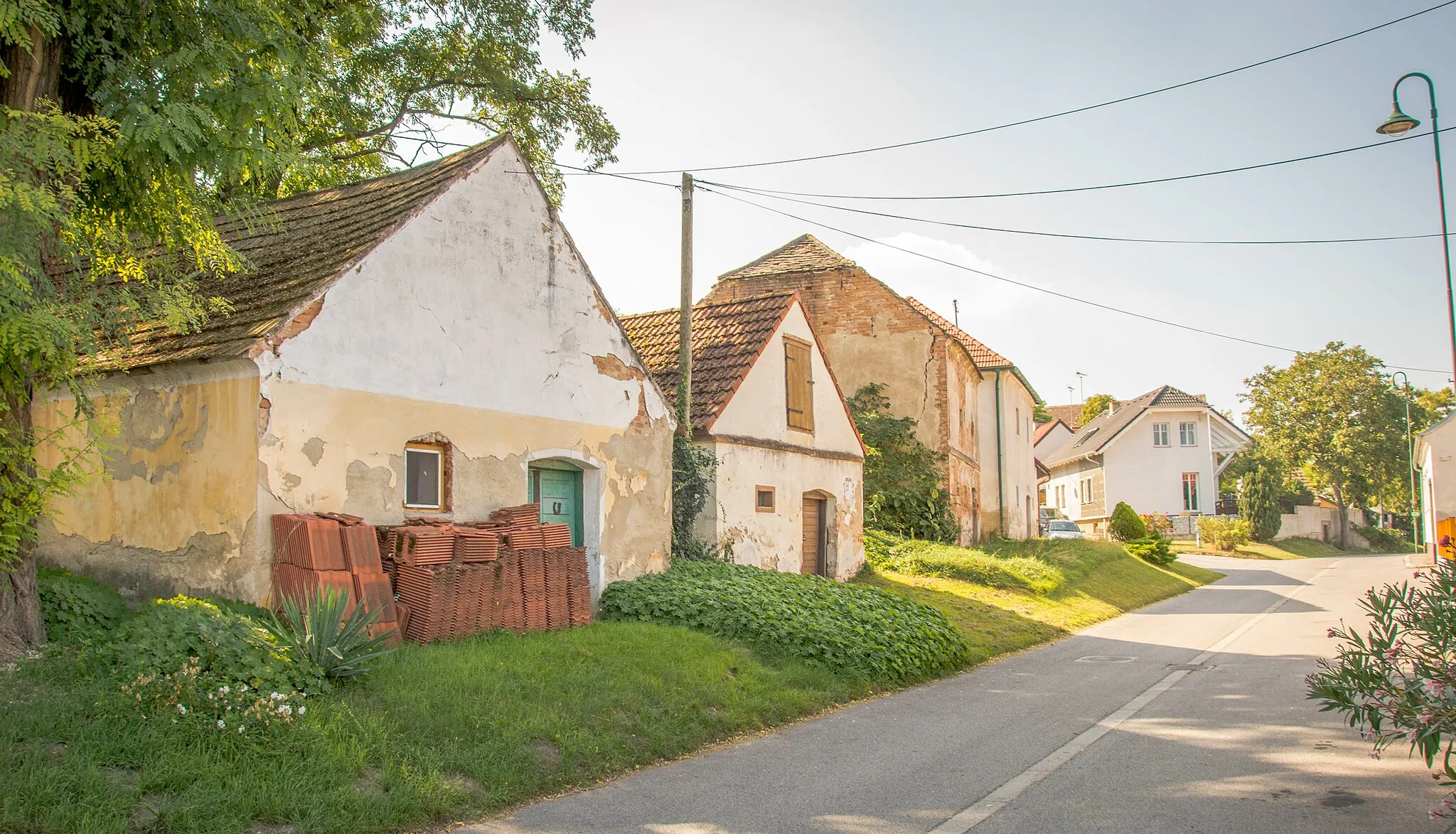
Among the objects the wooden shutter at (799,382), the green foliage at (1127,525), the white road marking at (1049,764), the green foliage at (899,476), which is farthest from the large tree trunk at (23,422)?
the green foliage at (1127,525)

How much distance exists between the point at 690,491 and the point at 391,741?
9.33 m

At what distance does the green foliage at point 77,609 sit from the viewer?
8758 mm

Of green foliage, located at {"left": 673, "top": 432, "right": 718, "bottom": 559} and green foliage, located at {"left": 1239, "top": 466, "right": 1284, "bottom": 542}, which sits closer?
green foliage, located at {"left": 673, "top": 432, "right": 718, "bottom": 559}

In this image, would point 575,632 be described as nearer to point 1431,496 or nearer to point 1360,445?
point 1431,496

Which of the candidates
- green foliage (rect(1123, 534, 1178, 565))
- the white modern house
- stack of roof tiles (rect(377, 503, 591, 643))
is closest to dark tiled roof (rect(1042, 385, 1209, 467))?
the white modern house

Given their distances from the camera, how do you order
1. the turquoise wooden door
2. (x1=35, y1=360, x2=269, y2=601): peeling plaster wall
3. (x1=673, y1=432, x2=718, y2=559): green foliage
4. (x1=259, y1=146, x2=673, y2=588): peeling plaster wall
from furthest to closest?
(x1=673, y1=432, x2=718, y2=559): green foliage, the turquoise wooden door, (x1=259, y1=146, x2=673, y2=588): peeling plaster wall, (x1=35, y1=360, x2=269, y2=601): peeling plaster wall

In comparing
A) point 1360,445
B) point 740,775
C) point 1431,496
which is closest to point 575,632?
point 740,775

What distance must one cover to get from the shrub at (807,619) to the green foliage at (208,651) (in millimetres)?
5295

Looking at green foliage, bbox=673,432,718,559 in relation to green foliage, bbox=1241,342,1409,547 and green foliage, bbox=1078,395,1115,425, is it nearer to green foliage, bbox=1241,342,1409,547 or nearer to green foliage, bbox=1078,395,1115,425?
green foliage, bbox=1241,342,1409,547

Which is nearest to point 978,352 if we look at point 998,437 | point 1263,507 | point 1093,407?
point 998,437

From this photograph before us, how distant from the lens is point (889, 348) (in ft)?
93.7

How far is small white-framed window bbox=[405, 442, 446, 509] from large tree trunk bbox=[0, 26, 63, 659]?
3379 millimetres

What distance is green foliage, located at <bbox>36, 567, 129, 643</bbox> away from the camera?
8758 mm

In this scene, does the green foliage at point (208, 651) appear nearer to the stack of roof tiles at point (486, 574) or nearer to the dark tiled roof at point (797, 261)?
the stack of roof tiles at point (486, 574)
